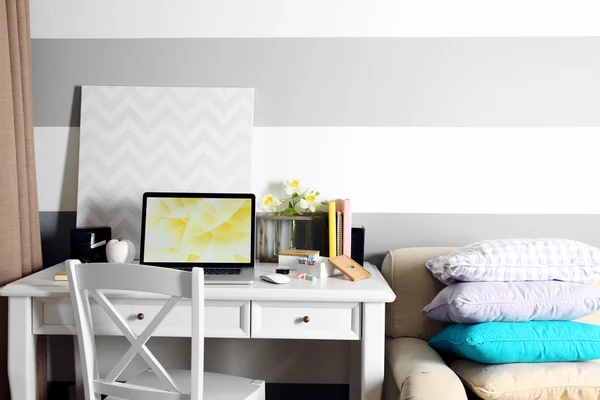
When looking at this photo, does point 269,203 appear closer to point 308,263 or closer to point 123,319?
point 308,263

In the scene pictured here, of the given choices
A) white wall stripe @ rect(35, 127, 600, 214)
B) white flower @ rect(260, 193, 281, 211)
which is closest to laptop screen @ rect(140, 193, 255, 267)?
white flower @ rect(260, 193, 281, 211)

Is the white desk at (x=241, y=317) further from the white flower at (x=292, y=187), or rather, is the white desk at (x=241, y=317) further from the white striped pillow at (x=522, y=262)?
the white flower at (x=292, y=187)

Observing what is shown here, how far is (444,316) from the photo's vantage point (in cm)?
187

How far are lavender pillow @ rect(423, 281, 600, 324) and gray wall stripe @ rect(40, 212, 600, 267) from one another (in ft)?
1.67

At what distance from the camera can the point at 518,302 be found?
177cm

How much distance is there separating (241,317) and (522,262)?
0.98 metres

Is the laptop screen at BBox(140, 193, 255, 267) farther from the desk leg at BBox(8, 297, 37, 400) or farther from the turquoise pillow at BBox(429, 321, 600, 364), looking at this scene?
the turquoise pillow at BBox(429, 321, 600, 364)

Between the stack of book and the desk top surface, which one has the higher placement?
the stack of book

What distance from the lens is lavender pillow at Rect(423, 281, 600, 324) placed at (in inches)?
69.4

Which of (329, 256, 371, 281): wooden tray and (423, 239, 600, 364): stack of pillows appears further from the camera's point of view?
(329, 256, 371, 281): wooden tray

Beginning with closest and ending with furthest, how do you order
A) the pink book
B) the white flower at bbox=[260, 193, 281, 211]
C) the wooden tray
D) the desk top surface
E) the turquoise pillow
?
the turquoise pillow < the desk top surface < the wooden tray < the pink book < the white flower at bbox=[260, 193, 281, 211]

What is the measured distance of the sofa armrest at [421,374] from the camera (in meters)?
1.55

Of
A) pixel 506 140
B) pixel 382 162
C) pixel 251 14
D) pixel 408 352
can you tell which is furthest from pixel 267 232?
pixel 506 140

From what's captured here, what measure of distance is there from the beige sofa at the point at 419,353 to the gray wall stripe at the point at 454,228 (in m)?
0.14
